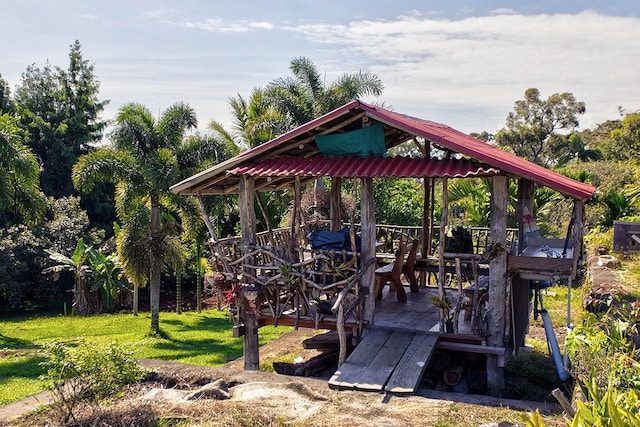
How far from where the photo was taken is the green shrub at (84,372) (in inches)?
250

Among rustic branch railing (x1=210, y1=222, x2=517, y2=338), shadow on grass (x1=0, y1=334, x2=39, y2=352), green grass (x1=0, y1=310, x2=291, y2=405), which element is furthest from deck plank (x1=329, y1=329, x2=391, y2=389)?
shadow on grass (x1=0, y1=334, x2=39, y2=352)

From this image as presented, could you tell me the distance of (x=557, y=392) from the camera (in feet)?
17.9

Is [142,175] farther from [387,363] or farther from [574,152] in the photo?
[574,152]

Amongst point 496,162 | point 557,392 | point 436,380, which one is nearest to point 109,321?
point 436,380

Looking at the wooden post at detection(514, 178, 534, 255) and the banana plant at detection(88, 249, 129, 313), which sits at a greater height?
the wooden post at detection(514, 178, 534, 255)

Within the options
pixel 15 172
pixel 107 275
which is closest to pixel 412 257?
pixel 15 172

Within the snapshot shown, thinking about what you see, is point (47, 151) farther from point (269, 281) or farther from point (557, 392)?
point (557, 392)

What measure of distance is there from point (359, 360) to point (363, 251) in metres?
1.85

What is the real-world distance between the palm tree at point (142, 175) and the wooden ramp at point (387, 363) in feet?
31.9

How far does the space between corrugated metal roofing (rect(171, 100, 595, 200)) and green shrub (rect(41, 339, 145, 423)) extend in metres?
4.09

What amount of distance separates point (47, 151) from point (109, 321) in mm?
15272

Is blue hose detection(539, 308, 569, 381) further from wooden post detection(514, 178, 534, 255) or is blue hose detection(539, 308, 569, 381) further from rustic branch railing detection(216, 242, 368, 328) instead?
rustic branch railing detection(216, 242, 368, 328)

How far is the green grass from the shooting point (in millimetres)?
12789

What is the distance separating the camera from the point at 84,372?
642 centimetres
